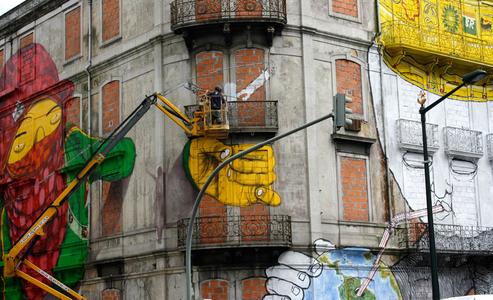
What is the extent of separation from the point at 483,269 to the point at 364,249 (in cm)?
666

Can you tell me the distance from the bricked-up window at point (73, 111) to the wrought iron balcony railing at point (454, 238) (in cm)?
1387

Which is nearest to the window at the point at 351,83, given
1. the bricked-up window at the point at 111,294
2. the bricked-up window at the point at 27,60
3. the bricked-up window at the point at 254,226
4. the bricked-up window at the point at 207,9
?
the bricked-up window at the point at 207,9

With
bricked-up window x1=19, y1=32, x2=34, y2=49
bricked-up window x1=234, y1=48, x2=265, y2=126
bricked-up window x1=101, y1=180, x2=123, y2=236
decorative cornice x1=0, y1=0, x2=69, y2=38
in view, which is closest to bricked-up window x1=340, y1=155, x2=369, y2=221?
bricked-up window x1=234, y1=48, x2=265, y2=126

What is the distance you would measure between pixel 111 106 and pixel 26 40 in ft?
27.9

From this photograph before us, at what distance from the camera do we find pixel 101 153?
3375 centimetres

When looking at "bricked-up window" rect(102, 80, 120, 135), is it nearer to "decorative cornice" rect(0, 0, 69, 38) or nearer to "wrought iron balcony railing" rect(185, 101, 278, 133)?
"wrought iron balcony railing" rect(185, 101, 278, 133)

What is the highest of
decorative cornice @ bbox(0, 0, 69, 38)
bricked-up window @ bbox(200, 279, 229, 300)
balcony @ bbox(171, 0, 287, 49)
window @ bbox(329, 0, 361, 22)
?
decorative cornice @ bbox(0, 0, 69, 38)

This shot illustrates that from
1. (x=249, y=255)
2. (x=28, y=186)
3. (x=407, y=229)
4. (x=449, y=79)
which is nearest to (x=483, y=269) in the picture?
(x=407, y=229)

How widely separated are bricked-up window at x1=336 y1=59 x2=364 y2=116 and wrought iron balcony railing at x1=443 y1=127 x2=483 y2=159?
15.7 ft

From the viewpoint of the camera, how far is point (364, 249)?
108 ft

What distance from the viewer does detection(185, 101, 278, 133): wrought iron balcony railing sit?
31.5m

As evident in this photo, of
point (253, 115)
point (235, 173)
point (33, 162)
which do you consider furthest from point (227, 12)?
point (33, 162)

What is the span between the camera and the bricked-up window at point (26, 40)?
136 feet

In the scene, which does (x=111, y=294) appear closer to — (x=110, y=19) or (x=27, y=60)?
(x=110, y=19)
